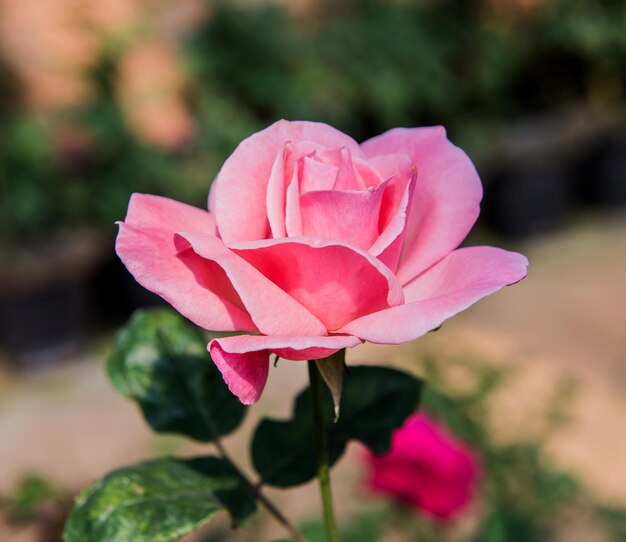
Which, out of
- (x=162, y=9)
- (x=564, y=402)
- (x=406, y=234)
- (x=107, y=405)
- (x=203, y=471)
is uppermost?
(x=406, y=234)

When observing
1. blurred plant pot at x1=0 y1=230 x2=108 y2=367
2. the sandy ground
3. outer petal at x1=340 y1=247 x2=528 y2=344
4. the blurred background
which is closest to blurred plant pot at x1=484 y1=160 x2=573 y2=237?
the blurred background

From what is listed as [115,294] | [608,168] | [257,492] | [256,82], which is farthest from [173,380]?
[608,168]

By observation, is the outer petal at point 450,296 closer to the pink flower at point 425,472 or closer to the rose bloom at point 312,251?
the rose bloom at point 312,251

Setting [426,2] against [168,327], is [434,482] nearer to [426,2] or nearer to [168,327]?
[168,327]

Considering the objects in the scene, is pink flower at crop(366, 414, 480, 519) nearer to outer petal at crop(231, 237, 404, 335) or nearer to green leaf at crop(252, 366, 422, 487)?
green leaf at crop(252, 366, 422, 487)

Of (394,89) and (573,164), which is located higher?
(394,89)

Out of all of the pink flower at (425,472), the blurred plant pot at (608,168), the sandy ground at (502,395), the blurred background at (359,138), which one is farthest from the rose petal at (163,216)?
the blurred plant pot at (608,168)

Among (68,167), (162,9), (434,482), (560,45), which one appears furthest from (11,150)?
(560,45)

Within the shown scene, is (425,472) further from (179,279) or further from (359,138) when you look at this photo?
(359,138)
